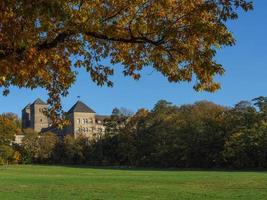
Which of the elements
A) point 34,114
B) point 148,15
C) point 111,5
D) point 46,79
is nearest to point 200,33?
point 148,15

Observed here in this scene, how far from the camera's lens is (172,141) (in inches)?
3452

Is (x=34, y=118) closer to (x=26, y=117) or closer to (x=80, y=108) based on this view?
(x=26, y=117)

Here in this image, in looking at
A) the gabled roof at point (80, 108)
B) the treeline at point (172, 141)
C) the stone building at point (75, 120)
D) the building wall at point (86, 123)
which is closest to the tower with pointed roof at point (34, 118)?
the stone building at point (75, 120)

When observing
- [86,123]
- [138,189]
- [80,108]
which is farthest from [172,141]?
[80,108]

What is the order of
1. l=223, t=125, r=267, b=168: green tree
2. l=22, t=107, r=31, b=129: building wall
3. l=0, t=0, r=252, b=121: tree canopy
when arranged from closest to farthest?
1. l=0, t=0, r=252, b=121: tree canopy
2. l=223, t=125, r=267, b=168: green tree
3. l=22, t=107, r=31, b=129: building wall

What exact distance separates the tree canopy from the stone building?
13649 centimetres

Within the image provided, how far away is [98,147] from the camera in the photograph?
10512cm

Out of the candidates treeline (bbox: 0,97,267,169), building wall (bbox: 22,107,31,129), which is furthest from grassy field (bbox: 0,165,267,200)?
building wall (bbox: 22,107,31,129)

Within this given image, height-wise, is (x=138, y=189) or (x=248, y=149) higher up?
(x=248, y=149)

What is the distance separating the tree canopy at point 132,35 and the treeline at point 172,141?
216 ft

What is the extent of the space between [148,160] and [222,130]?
17.0m

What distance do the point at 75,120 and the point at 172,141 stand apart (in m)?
73.4

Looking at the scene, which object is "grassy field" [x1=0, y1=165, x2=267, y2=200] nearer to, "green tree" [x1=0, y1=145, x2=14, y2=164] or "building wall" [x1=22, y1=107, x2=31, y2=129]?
"green tree" [x1=0, y1=145, x2=14, y2=164]

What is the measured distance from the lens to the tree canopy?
7.91 m
